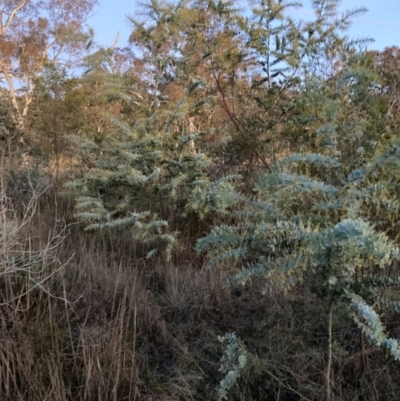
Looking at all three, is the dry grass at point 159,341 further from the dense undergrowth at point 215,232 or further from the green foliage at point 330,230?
the green foliage at point 330,230

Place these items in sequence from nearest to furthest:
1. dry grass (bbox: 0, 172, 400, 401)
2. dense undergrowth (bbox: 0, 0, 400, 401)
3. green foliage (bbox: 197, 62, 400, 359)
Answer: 1. green foliage (bbox: 197, 62, 400, 359)
2. dense undergrowth (bbox: 0, 0, 400, 401)
3. dry grass (bbox: 0, 172, 400, 401)

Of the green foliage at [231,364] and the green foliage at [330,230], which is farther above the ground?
the green foliage at [330,230]

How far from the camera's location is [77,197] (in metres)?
5.36

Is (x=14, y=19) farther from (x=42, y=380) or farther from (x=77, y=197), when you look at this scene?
(x=42, y=380)

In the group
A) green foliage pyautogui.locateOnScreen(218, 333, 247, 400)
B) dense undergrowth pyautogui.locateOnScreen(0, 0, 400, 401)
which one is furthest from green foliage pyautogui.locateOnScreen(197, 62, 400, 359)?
green foliage pyautogui.locateOnScreen(218, 333, 247, 400)

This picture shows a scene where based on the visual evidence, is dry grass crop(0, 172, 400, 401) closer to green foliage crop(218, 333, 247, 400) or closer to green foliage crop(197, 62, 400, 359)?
green foliage crop(218, 333, 247, 400)

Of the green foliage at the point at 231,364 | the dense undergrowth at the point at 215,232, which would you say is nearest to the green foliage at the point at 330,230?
the dense undergrowth at the point at 215,232

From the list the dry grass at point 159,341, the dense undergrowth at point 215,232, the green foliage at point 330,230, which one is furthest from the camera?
the dry grass at point 159,341

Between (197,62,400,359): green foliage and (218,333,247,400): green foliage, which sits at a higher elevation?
(197,62,400,359): green foliage

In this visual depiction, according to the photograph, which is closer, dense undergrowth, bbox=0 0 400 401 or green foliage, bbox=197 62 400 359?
green foliage, bbox=197 62 400 359

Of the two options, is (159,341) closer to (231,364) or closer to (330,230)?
(231,364)

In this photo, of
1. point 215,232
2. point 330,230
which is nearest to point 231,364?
point 215,232

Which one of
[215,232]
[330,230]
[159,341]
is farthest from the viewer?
[159,341]

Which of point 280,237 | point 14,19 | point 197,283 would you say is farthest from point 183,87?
point 14,19
